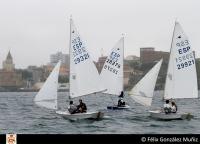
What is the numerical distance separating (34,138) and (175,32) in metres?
26.0

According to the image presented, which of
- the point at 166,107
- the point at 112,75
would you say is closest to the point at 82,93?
the point at 166,107

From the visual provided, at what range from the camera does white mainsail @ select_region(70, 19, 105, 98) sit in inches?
1280

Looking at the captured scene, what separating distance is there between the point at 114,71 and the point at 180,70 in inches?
532

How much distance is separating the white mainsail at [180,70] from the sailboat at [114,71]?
12.6 m

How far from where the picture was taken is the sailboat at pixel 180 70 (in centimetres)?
3250

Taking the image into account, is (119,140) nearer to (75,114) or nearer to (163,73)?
(75,114)

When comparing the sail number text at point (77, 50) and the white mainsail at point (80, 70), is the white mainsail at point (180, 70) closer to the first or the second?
the white mainsail at point (80, 70)

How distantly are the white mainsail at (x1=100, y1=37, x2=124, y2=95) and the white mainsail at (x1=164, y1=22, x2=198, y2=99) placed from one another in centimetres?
1257

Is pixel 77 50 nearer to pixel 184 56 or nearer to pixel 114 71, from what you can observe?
pixel 184 56

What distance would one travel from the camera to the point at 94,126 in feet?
90.9

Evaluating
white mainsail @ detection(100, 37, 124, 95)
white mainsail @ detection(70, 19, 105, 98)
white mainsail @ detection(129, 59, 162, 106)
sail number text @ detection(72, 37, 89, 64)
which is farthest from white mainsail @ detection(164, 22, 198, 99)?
white mainsail @ detection(100, 37, 124, 95)

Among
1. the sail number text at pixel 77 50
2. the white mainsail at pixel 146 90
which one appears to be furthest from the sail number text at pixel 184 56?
the sail number text at pixel 77 50

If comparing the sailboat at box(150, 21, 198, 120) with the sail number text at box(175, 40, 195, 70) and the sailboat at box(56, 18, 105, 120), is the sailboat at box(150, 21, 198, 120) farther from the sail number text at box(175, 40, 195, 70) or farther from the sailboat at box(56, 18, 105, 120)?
the sailboat at box(56, 18, 105, 120)

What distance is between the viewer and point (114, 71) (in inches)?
1802
